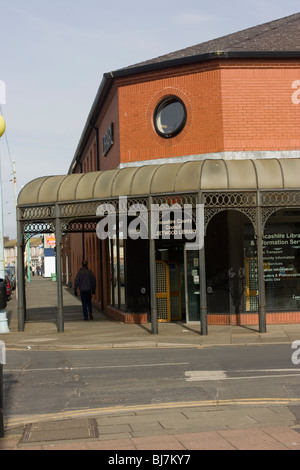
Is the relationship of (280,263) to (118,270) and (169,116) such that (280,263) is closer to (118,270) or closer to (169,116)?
(169,116)

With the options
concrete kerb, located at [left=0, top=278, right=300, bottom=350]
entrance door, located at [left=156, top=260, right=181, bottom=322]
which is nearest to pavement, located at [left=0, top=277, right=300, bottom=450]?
concrete kerb, located at [left=0, top=278, right=300, bottom=350]

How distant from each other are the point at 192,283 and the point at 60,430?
1258cm

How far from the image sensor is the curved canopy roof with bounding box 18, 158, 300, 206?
17.7 m

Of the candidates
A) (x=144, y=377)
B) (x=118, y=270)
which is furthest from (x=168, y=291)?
(x=144, y=377)

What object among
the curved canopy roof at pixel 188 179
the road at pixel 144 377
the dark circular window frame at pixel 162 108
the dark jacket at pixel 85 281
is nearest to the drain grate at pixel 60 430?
the road at pixel 144 377

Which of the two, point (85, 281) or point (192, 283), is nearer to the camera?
point (192, 283)

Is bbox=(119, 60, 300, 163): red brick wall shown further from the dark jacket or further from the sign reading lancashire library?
the dark jacket

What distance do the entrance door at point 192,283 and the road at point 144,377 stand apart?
4800mm

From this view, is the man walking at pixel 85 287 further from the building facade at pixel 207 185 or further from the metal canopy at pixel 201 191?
the metal canopy at pixel 201 191

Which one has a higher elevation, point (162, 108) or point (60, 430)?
point (162, 108)

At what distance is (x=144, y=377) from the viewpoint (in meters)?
11.9

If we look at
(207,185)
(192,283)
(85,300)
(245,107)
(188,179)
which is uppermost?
(245,107)

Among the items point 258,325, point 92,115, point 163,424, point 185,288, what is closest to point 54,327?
point 185,288

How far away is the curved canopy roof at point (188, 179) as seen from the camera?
17672 mm
